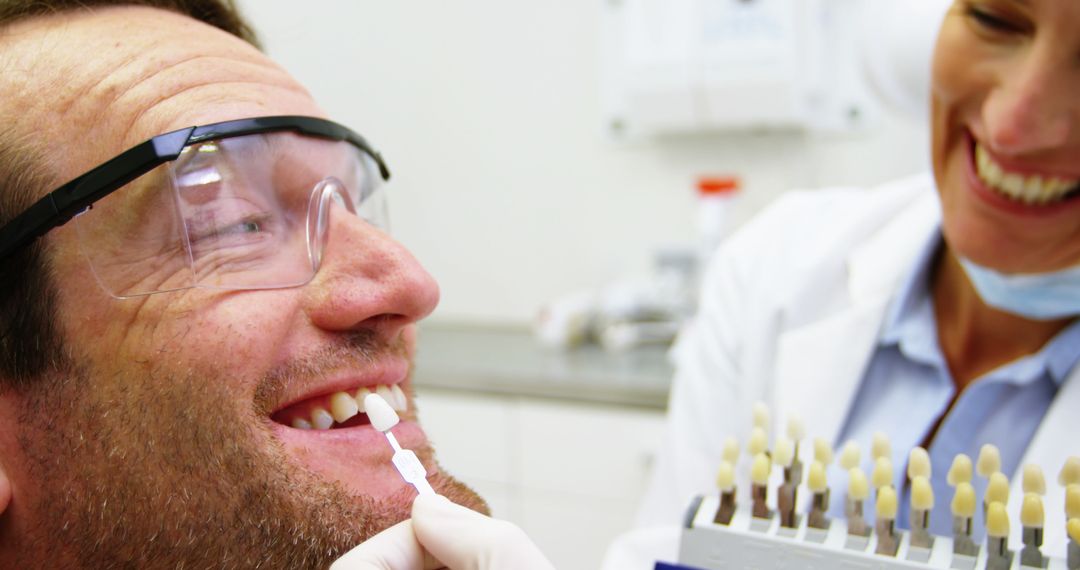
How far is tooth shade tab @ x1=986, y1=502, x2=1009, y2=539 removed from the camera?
0.76 metres

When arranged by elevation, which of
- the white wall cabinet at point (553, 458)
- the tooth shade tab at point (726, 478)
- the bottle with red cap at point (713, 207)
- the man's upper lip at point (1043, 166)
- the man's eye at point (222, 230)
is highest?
the man's upper lip at point (1043, 166)

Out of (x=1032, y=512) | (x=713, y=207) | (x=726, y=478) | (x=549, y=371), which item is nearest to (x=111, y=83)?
(x=726, y=478)

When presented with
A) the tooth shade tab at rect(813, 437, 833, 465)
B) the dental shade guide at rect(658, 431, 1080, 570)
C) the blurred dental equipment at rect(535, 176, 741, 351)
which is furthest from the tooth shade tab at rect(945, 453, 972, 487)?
the blurred dental equipment at rect(535, 176, 741, 351)

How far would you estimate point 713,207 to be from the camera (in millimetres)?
2424

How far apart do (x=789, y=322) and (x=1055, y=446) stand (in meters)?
0.45

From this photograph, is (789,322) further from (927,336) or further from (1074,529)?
(1074,529)

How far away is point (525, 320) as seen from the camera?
114 inches

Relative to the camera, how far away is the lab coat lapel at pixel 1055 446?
104cm

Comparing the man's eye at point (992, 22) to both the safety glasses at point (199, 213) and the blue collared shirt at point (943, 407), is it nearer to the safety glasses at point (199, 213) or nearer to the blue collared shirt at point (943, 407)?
the blue collared shirt at point (943, 407)

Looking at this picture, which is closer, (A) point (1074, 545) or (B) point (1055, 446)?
(A) point (1074, 545)

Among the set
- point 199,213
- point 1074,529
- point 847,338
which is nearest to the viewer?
point 1074,529

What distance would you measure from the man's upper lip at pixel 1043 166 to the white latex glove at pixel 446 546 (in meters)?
0.77

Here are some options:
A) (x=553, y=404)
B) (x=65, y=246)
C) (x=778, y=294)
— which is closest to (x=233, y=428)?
(x=65, y=246)

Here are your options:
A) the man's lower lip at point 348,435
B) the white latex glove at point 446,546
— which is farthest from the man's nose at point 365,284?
the white latex glove at point 446,546
